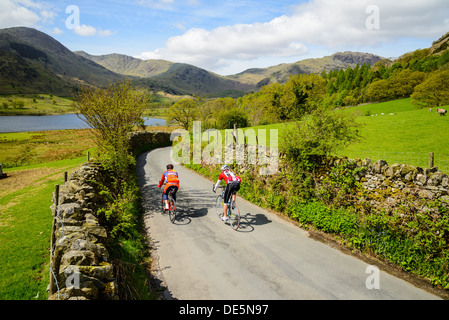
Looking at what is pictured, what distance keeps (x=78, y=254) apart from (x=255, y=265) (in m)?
5.16

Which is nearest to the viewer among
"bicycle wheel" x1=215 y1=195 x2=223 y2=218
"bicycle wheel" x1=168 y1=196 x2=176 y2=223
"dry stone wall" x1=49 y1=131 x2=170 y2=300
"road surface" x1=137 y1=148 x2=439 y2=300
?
"dry stone wall" x1=49 y1=131 x2=170 y2=300

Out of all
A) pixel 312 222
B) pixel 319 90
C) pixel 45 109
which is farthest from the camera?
pixel 45 109

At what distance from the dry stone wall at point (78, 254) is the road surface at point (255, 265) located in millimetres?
2176

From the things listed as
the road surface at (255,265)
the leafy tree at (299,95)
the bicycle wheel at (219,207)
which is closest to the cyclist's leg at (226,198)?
the road surface at (255,265)

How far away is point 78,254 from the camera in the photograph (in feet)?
15.1

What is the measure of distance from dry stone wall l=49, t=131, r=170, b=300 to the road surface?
2176mm

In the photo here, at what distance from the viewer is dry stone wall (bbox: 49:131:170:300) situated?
4035mm

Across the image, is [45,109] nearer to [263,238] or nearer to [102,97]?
[102,97]

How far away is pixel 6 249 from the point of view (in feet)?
24.7

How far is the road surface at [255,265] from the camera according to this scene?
616 centimetres

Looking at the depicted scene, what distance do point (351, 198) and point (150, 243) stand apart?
847cm

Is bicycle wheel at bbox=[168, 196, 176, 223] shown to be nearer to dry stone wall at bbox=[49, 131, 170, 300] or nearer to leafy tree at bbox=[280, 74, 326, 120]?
dry stone wall at bbox=[49, 131, 170, 300]

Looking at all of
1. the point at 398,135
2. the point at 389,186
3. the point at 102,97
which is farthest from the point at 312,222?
the point at 398,135

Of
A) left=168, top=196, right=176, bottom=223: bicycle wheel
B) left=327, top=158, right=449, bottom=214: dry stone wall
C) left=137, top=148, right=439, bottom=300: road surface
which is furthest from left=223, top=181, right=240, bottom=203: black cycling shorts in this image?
left=327, top=158, right=449, bottom=214: dry stone wall
